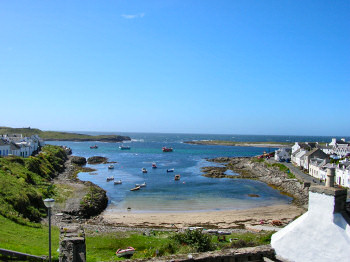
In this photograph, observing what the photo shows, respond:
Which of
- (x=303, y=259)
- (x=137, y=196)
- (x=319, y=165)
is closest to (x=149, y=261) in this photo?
(x=303, y=259)

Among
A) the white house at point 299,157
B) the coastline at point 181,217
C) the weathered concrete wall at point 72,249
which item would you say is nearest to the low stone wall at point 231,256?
the weathered concrete wall at point 72,249

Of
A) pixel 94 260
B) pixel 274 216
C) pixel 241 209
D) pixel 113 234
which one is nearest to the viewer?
pixel 94 260

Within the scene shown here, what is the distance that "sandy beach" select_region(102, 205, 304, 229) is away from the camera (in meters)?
28.9

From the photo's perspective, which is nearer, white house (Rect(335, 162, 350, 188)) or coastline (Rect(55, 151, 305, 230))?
coastline (Rect(55, 151, 305, 230))

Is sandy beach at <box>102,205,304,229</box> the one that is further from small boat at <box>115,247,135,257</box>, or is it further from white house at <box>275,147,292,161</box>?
white house at <box>275,147,292,161</box>

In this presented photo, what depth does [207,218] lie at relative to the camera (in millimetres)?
31250

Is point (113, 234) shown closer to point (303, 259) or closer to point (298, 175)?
point (303, 259)

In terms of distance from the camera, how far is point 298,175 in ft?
171

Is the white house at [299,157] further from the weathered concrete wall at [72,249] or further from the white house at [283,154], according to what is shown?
the weathered concrete wall at [72,249]

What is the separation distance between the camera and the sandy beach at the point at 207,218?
94.9 ft

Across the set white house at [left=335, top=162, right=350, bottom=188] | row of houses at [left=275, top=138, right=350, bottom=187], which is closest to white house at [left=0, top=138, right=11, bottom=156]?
row of houses at [left=275, top=138, right=350, bottom=187]

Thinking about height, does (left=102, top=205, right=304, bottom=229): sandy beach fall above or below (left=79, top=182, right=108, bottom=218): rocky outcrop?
below

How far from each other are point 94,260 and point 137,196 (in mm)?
26689

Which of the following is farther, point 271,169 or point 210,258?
point 271,169
